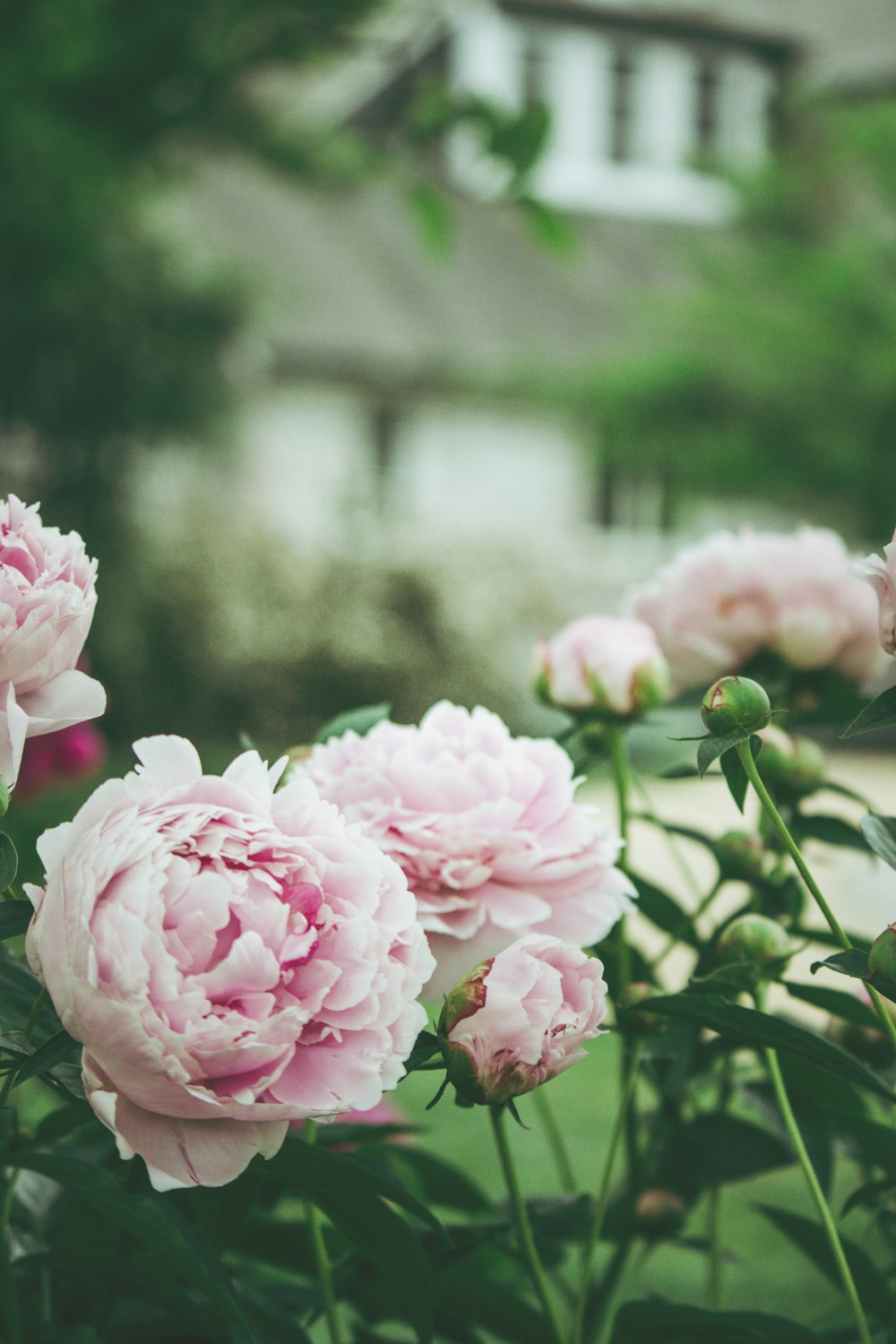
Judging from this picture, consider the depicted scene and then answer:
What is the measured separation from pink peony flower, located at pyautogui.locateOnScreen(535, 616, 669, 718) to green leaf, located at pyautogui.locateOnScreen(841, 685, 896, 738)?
0.67 feet

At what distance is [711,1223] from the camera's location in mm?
870

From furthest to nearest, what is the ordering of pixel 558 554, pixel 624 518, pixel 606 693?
pixel 624 518
pixel 558 554
pixel 606 693

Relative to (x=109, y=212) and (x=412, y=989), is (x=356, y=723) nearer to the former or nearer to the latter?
(x=412, y=989)

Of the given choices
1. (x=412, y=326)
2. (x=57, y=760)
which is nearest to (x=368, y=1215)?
(x=57, y=760)

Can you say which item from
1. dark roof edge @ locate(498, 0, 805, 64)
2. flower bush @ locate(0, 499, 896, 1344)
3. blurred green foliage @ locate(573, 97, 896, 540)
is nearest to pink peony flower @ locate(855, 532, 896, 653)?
flower bush @ locate(0, 499, 896, 1344)

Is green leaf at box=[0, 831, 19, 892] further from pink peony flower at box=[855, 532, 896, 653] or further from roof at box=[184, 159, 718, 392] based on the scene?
roof at box=[184, 159, 718, 392]

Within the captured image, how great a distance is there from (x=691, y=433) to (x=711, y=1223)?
8.34 m

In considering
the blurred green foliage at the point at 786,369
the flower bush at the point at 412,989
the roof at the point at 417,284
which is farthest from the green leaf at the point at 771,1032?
the roof at the point at 417,284

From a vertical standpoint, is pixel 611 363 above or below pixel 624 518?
above

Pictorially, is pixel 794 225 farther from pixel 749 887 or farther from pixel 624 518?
pixel 749 887

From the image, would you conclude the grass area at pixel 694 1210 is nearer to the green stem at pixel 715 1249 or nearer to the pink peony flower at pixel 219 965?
the green stem at pixel 715 1249

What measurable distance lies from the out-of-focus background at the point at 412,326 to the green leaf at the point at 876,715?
815 mm

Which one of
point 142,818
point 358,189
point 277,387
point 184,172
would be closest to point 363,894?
point 142,818

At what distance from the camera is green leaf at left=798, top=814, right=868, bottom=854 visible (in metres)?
0.80
